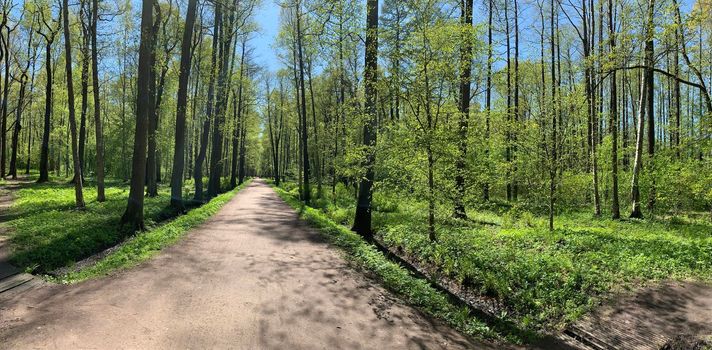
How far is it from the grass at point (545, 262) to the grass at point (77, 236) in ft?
19.1

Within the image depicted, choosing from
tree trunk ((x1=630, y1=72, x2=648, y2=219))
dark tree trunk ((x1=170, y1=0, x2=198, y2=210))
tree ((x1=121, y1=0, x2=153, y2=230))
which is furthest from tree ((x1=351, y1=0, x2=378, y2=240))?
tree trunk ((x1=630, y1=72, x2=648, y2=219))

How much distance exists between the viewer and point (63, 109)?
34125mm

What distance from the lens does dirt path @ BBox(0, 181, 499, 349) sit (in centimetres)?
443

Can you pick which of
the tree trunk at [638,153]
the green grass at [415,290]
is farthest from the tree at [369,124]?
the tree trunk at [638,153]

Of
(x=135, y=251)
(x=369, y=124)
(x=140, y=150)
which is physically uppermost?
(x=369, y=124)

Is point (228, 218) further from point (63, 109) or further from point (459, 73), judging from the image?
point (63, 109)

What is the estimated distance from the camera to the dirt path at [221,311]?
4434mm

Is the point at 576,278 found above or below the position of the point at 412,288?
above

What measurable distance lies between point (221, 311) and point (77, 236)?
585 centimetres

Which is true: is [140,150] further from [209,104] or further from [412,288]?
[209,104]

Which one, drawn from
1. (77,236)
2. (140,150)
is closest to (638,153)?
(140,150)

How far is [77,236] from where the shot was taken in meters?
9.16

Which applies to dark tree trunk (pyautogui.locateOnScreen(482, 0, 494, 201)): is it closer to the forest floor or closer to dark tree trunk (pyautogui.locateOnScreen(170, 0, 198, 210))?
the forest floor

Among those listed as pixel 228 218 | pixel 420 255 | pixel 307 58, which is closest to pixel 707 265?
pixel 420 255
